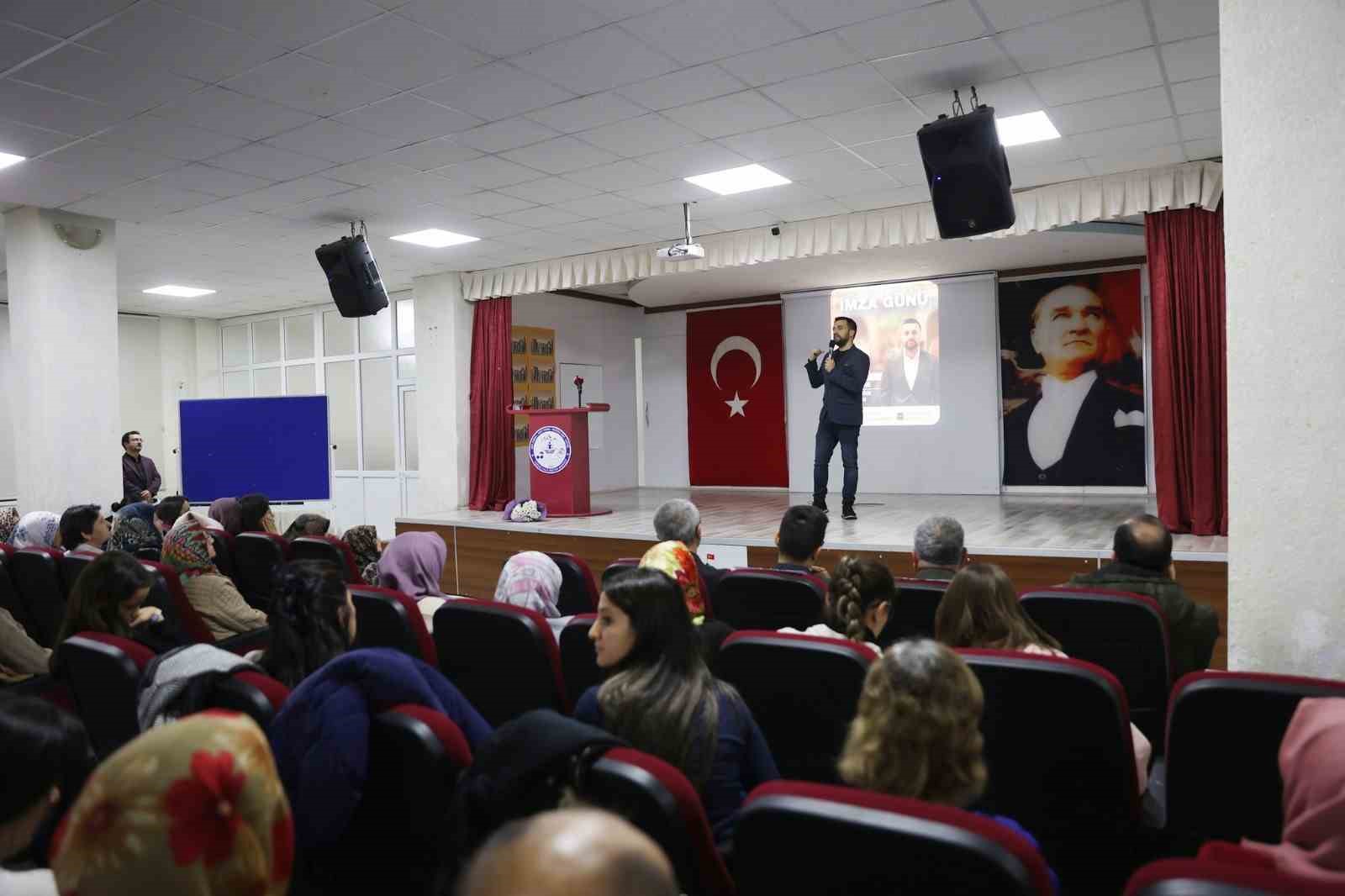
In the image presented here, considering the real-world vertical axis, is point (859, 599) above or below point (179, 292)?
below

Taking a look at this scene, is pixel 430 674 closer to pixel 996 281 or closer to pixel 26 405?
pixel 26 405

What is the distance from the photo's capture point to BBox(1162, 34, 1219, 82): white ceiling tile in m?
4.14

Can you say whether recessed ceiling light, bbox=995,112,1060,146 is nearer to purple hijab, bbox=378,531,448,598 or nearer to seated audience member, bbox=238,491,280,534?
purple hijab, bbox=378,531,448,598

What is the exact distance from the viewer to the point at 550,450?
8.28 meters

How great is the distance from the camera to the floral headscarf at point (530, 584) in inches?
123

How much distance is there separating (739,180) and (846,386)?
191cm

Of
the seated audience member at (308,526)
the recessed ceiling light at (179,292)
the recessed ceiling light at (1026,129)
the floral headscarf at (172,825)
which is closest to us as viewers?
the floral headscarf at (172,825)

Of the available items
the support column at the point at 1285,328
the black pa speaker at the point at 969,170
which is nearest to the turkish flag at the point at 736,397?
the black pa speaker at the point at 969,170

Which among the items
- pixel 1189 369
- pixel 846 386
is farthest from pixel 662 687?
pixel 846 386

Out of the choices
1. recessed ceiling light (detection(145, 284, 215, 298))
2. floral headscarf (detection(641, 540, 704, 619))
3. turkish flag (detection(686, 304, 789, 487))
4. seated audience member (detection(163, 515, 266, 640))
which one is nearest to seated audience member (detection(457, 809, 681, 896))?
floral headscarf (detection(641, 540, 704, 619))

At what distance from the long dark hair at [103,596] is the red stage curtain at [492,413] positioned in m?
6.57

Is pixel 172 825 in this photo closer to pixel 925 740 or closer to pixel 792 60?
pixel 925 740

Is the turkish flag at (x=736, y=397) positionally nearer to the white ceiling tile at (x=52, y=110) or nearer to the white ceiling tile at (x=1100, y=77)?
the white ceiling tile at (x=1100, y=77)

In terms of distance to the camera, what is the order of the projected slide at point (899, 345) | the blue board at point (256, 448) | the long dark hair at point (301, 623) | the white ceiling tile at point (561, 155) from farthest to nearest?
1. the projected slide at point (899, 345)
2. the blue board at point (256, 448)
3. the white ceiling tile at point (561, 155)
4. the long dark hair at point (301, 623)
